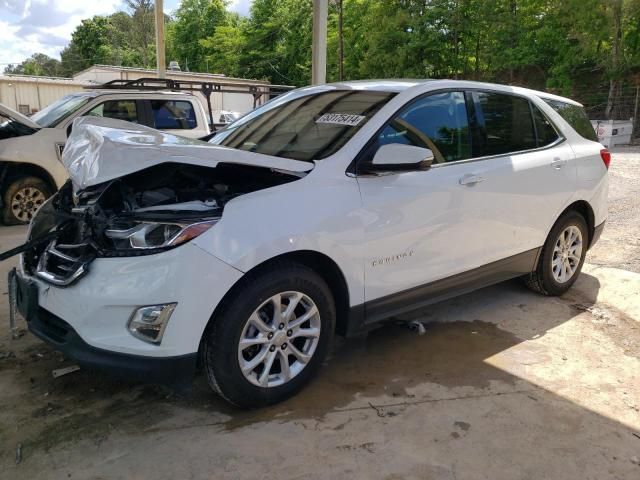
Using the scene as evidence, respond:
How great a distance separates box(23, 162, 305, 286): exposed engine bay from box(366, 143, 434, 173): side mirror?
467 mm

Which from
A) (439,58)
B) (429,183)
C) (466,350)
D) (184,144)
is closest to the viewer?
(184,144)

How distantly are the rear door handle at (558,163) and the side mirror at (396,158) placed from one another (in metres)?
1.73

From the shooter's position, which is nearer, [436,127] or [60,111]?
[436,127]

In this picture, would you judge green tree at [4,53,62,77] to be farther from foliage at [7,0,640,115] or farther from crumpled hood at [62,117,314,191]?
crumpled hood at [62,117,314,191]

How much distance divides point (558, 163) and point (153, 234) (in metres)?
3.28

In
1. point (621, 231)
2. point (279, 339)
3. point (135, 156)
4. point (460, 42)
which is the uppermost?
point (460, 42)

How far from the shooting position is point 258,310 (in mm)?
2811

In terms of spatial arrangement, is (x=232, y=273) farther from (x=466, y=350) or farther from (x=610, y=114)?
(x=610, y=114)

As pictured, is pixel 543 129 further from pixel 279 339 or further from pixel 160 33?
pixel 160 33

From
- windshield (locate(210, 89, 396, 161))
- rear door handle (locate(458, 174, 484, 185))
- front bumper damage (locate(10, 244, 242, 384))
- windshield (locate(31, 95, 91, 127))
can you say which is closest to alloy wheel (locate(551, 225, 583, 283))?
rear door handle (locate(458, 174, 484, 185))

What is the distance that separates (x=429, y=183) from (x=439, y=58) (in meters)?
29.7

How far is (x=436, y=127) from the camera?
12.0 ft

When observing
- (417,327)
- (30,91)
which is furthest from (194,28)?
(417,327)

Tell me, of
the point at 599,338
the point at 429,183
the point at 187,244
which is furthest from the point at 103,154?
the point at 599,338
